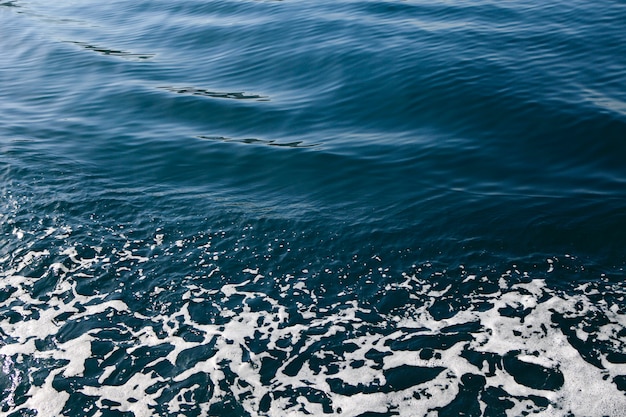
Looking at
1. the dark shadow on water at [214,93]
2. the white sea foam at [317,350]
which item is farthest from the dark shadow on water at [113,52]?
the white sea foam at [317,350]

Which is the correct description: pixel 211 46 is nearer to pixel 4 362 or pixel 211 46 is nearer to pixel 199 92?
pixel 199 92

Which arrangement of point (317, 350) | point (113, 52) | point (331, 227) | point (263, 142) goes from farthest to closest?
point (113, 52) < point (263, 142) < point (331, 227) < point (317, 350)

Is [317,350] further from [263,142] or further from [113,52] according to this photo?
[113,52]

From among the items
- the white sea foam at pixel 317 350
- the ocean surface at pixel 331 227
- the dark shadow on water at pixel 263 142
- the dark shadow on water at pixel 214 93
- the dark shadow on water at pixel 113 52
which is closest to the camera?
the white sea foam at pixel 317 350

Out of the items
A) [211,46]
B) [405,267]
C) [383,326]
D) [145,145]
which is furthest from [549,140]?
[211,46]

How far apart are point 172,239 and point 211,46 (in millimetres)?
13687

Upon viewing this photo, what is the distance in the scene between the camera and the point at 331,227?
39.0 ft

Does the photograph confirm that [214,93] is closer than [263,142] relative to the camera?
No

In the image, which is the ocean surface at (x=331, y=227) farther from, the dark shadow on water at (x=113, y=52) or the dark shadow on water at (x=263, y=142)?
the dark shadow on water at (x=113, y=52)

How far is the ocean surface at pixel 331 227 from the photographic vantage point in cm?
859

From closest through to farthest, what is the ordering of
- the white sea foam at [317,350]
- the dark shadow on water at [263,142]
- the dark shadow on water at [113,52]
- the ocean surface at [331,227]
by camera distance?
1. the white sea foam at [317,350]
2. the ocean surface at [331,227]
3. the dark shadow on water at [263,142]
4. the dark shadow on water at [113,52]

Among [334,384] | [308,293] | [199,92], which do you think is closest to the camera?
[334,384]

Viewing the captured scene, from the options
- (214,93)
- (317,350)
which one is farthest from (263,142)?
(317,350)

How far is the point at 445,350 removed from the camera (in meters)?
8.88
